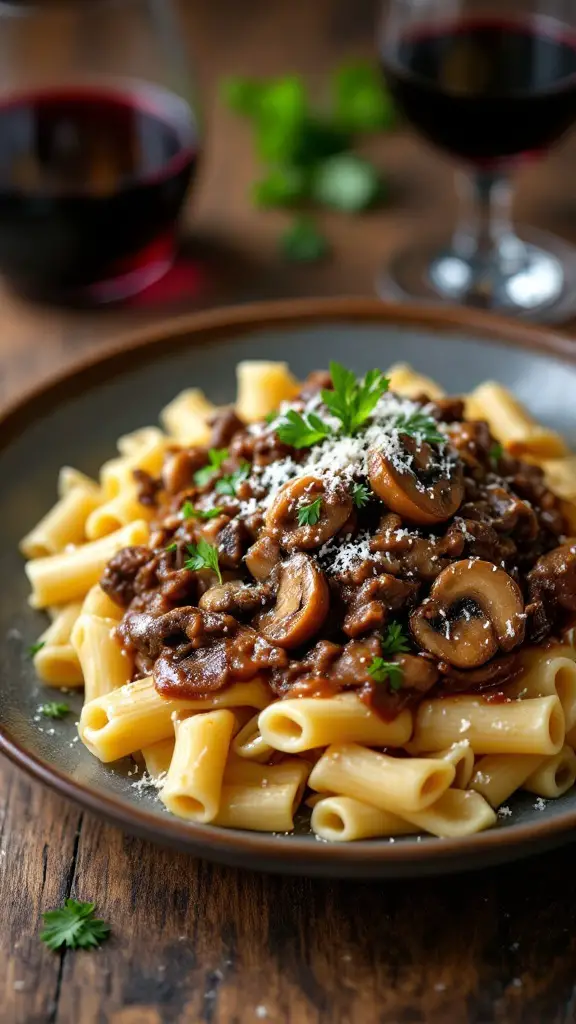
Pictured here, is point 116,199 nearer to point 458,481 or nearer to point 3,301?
point 3,301

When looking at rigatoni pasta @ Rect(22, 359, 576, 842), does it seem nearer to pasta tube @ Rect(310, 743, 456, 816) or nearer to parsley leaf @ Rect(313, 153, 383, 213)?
pasta tube @ Rect(310, 743, 456, 816)

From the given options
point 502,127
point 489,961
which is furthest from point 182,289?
point 489,961

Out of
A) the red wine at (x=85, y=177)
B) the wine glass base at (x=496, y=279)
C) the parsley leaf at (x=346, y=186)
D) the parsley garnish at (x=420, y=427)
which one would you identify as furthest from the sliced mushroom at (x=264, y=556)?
the parsley leaf at (x=346, y=186)

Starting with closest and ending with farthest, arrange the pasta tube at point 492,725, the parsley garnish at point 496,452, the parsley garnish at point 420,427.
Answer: the pasta tube at point 492,725 → the parsley garnish at point 420,427 → the parsley garnish at point 496,452

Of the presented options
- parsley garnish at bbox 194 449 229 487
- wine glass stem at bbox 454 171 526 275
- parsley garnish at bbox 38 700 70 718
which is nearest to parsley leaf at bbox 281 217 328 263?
wine glass stem at bbox 454 171 526 275

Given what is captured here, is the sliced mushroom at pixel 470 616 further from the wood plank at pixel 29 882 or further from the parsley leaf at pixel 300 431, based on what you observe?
the wood plank at pixel 29 882

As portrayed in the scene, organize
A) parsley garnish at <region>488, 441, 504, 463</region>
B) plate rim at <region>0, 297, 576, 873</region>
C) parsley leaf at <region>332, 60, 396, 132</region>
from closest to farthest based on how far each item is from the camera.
Result: plate rim at <region>0, 297, 576, 873</region> < parsley garnish at <region>488, 441, 504, 463</region> < parsley leaf at <region>332, 60, 396, 132</region>
